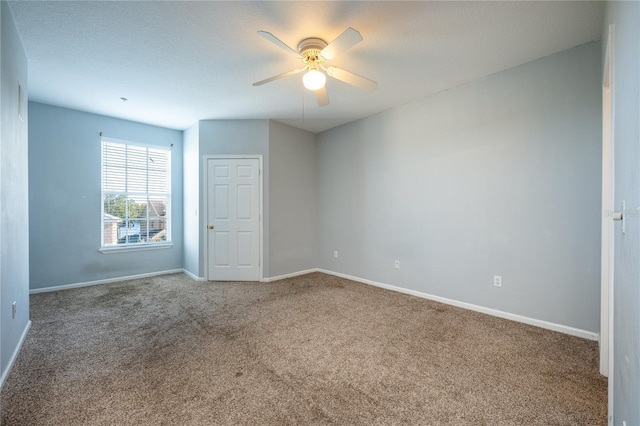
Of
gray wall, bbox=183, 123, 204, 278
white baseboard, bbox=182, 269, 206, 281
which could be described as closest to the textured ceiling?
gray wall, bbox=183, 123, 204, 278

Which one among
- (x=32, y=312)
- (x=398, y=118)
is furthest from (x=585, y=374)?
(x=32, y=312)

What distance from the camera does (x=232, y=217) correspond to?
→ 15.0 feet

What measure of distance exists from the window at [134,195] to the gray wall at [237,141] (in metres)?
1.08

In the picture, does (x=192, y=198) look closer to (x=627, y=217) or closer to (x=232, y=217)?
(x=232, y=217)

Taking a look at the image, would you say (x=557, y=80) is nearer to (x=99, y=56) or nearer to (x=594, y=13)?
(x=594, y=13)

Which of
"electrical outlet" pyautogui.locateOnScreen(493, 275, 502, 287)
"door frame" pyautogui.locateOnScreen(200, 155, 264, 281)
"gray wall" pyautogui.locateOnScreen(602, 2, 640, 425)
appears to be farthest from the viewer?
"door frame" pyautogui.locateOnScreen(200, 155, 264, 281)

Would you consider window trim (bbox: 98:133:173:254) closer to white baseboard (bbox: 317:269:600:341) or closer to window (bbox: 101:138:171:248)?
window (bbox: 101:138:171:248)

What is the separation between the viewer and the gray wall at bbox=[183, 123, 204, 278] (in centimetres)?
461

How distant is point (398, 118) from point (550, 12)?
1957 millimetres

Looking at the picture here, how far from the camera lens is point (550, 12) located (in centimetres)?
206

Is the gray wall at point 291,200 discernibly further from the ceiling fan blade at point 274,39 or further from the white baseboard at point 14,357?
the white baseboard at point 14,357

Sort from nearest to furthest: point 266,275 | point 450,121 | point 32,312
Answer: point 32,312, point 450,121, point 266,275

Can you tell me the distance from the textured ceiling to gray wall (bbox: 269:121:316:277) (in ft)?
3.89

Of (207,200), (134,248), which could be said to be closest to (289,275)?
(207,200)
